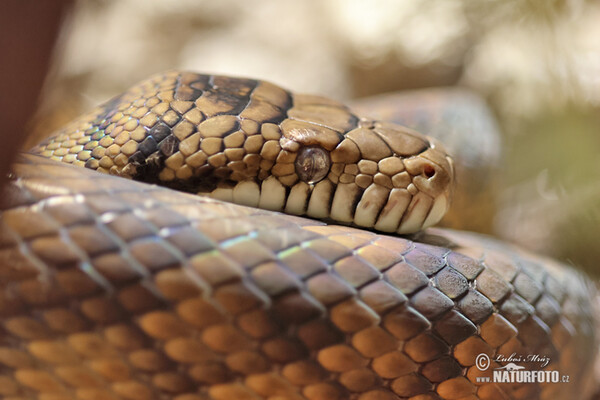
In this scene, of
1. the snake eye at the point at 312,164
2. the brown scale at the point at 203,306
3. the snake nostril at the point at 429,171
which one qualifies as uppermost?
the snake nostril at the point at 429,171

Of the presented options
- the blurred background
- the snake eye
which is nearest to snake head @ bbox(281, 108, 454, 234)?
the snake eye

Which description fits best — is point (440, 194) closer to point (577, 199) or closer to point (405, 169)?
point (405, 169)

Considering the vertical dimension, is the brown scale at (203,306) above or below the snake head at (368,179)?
below

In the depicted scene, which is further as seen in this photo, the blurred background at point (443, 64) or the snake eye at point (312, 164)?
the blurred background at point (443, 64)

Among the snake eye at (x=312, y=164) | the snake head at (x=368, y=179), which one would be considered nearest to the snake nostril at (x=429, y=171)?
the snake head at (x=368, y=179)

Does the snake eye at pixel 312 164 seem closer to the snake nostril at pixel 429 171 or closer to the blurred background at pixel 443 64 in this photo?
the snake nostril at pixel 429 171

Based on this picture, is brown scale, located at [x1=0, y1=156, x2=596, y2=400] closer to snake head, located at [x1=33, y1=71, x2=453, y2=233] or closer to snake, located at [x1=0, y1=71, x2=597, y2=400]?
snake, located at [x1=0, y1=71, x2=597, y2=400]

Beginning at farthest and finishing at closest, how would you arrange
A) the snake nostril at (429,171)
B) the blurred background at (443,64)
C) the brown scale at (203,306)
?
1. the blurred background at (443,64)
2. the snake nostril at (429,171)
3. the brown scale at (203,306)

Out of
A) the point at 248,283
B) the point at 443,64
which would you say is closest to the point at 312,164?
the point at 248,283
